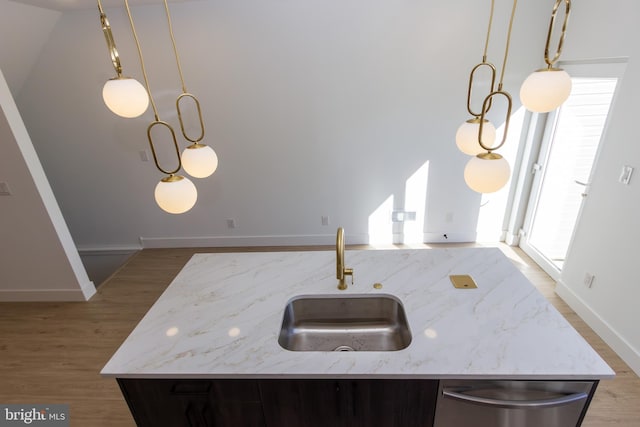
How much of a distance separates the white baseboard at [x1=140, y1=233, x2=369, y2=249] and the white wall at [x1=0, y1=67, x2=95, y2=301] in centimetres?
98

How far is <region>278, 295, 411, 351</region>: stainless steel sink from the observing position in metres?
1.63

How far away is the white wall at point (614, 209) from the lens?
218 centimetres

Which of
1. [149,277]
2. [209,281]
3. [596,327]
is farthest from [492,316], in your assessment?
[149,277]

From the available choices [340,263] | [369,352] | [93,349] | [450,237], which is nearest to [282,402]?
[369,352]

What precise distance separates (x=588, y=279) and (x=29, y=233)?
192 inches

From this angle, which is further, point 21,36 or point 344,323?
point 21,36

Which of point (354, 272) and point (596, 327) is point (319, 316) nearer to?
point (354, 272)

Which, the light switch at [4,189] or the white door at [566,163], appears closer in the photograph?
the white door at [566,163]

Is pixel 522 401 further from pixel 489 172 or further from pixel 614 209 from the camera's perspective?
pixel 614 209

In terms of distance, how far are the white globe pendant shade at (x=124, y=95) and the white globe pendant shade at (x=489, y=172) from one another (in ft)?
3.92

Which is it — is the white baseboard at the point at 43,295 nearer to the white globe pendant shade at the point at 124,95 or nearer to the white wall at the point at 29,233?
the white wall at the point at 29,233

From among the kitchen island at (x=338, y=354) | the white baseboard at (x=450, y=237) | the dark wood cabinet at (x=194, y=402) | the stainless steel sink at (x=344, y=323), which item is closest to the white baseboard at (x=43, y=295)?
the kitchen island at (x=338, y=354)

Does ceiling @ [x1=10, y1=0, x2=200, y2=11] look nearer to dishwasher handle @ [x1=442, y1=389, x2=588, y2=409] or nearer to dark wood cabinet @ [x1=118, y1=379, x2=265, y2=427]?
dark wood cabinet @ [x1=118, y1=379, x2=265, y2=427]

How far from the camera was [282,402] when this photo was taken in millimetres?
1328
